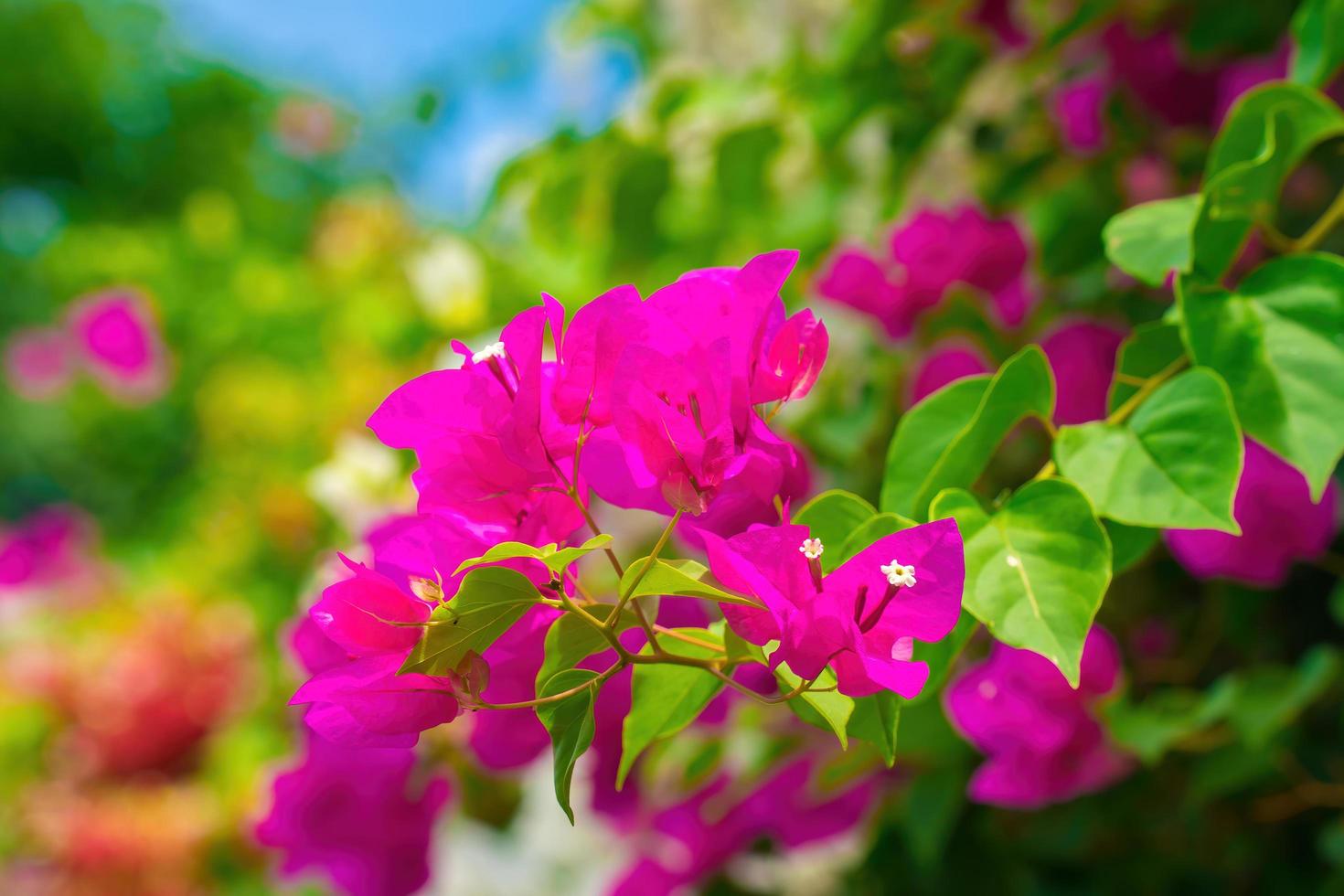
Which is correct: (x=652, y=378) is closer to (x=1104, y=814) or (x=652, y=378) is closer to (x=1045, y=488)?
(x=1045, y=488)

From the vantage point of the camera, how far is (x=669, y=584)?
9.5 inches

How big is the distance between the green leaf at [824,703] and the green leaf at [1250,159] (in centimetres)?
19

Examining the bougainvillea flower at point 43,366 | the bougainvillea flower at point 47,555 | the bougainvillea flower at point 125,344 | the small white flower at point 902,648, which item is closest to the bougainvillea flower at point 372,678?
the small white flower at point 902,648

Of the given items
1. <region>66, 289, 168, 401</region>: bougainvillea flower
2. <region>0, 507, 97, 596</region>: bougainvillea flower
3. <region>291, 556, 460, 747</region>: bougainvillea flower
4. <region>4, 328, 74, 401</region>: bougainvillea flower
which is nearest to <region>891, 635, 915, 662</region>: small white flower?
<region>291, 556, 460, 747</region>: bougainvillea flower

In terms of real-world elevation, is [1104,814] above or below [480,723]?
below

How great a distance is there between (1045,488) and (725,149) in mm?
444

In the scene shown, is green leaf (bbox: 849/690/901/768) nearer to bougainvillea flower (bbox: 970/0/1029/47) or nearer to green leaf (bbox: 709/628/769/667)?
green leaf (bbox: 709/628/769/667)

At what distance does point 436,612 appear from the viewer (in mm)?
238

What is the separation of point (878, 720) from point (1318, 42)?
0.32 metres

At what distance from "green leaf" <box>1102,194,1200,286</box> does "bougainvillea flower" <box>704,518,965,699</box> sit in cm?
15

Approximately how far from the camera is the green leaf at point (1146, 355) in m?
0.36

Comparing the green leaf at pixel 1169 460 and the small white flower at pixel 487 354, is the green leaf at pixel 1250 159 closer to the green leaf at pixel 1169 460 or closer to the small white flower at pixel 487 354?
the green leaf at pixel 1169 460

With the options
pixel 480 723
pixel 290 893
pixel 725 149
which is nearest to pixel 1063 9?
pixel 725 149

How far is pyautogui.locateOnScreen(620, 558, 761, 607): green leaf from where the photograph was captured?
0.24 m
